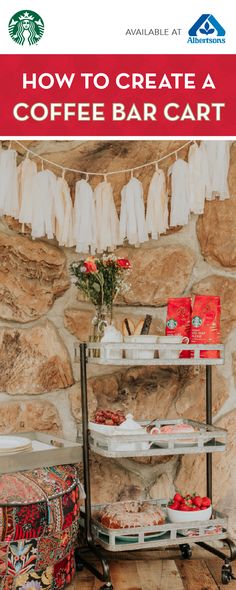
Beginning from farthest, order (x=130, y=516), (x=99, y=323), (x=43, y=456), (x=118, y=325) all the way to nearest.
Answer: (x=118, y=325) < (x=99, y=323) < (x=130, y=516) < (x=43, y=456)

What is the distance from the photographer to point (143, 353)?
7.69 feet

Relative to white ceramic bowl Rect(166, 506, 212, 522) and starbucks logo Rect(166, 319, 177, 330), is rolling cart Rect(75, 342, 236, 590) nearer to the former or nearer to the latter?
white ceramic bowl Rect(166, 506, 212, 522)

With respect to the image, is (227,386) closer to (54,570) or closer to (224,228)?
(224,228)

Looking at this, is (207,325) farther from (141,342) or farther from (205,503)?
(205,503)

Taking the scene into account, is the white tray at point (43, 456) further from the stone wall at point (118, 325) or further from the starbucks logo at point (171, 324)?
the starbucks logo at point (171, 324)

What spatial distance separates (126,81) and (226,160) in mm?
537

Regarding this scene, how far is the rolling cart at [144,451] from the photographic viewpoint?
2.26 metres

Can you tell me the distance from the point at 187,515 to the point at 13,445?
2.02 feet

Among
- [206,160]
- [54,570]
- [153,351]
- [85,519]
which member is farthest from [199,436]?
[206,160]

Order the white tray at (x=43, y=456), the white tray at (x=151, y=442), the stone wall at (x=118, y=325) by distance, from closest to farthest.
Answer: the white tray at (x=43, y=456) < the white tray at (x=151, y=442) < the stone wall at (x=118, y=325)

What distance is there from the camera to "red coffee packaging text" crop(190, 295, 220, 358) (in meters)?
2.42

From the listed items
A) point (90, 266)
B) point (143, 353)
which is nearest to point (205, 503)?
point (143, 353)
